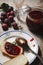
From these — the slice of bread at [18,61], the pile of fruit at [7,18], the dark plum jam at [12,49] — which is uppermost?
the pile of fruit at [7,18]

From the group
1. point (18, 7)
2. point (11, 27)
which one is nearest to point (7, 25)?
point (11, 27)

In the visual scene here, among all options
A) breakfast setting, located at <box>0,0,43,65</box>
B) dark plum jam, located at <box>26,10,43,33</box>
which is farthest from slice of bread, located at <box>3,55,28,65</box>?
dark plum jam, located at <box>26,10,43,33</box>

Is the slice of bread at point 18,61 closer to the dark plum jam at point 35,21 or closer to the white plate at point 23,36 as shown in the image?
the white plate at point 23,36

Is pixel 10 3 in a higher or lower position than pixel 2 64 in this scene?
higher

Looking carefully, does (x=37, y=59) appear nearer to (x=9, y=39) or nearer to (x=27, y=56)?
(x=27, y=56)

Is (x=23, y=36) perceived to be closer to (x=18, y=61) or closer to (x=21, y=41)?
(x=21, y=41)

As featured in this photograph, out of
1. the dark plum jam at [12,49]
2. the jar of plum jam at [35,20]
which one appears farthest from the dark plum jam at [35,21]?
the dark plum jam at [12,49]

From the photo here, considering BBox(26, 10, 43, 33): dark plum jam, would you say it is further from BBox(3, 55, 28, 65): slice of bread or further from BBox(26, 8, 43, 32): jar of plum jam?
BBox(3, 55, 28, 65): slice of bread
